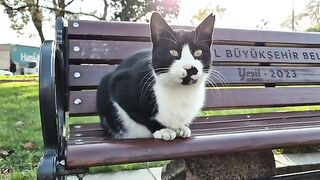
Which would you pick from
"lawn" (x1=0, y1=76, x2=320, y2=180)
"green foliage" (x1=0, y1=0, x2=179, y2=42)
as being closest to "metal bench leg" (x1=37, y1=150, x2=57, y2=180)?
"lawn" (x1=0, y1=76, x2=320, y2=180)

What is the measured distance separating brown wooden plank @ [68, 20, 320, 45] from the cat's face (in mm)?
685

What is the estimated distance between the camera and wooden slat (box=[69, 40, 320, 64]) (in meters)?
1.94

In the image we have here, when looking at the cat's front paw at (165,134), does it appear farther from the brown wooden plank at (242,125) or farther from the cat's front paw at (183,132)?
the brown wooden plank at (242,125)

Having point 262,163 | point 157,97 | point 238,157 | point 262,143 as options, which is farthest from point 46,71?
point 262,163

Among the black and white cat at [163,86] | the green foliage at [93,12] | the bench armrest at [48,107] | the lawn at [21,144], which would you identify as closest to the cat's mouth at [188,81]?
the black and white cat at [163,86]

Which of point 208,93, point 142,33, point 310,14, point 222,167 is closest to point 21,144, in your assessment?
point 142,33

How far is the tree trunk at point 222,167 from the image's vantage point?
5.82 ft

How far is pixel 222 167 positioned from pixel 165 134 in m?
0.64

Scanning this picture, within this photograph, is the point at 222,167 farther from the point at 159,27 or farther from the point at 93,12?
the point at 93,12

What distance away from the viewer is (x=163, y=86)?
4.56 ft

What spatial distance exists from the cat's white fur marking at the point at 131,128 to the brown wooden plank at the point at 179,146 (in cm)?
18

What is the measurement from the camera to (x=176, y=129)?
138 cm

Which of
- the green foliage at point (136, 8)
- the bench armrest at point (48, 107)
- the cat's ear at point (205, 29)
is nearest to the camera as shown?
the bench armrest at point (48, 107)

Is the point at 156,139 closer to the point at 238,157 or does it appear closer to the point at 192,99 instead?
the point at 192,99
